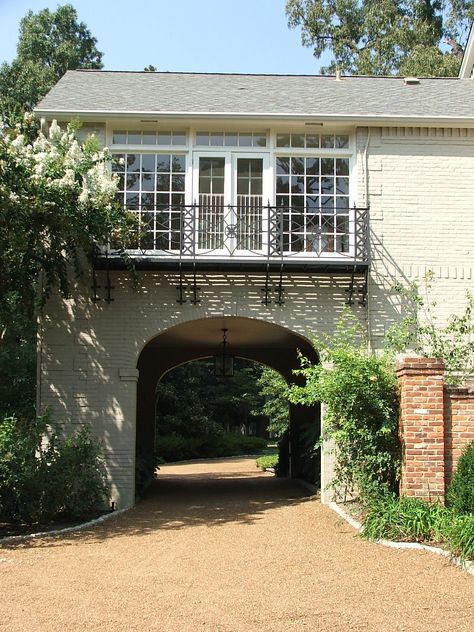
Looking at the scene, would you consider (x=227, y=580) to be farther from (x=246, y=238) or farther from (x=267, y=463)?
(x=267, y=463)

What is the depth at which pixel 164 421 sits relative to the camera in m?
32.9

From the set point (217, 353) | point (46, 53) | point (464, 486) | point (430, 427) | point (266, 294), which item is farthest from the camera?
point (46, 53)

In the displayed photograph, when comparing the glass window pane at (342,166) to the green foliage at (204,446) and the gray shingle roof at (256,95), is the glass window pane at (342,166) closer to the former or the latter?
the gray shingle roof at (256,95)

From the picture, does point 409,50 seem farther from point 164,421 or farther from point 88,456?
point 88,456

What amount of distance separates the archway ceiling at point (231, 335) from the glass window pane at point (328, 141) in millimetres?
3395

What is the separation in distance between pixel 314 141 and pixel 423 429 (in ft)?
20.8

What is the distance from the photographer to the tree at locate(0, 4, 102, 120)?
3497cm

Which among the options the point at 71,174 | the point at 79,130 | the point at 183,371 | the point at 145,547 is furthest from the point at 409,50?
the point at 145,547

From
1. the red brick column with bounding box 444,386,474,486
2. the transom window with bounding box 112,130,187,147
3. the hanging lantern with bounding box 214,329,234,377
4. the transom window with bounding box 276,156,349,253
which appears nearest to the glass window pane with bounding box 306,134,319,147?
the transom window with bounding box 276,156,349,253

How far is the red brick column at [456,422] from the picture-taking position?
10891 millimetres

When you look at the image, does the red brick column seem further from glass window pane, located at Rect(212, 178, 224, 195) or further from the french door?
glass window pane, located at Rect(212, 178, 224, 195)

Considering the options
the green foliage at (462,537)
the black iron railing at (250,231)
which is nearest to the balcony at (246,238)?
the black iron railing at (250,231)

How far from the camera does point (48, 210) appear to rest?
12336 millimetres

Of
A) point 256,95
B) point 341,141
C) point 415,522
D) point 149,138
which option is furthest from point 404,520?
point 256,95
